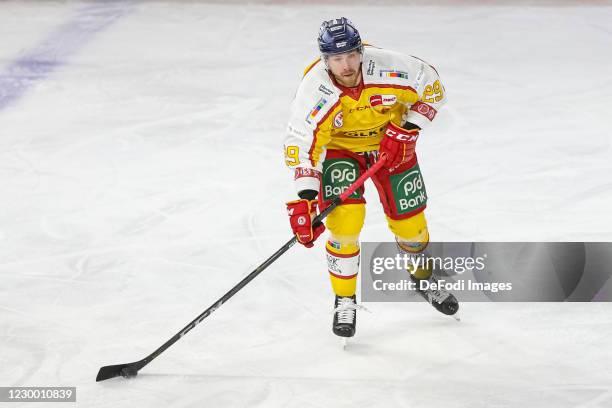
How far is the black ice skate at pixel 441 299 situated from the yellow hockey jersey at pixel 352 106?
0.69 metres

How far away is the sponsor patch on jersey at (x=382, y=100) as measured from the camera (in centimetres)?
321

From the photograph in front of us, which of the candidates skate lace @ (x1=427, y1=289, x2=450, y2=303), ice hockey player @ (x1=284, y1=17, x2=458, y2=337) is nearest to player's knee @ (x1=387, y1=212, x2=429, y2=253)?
ice hockey player @ (x1=284, y1=17, x2=458, y2=337)

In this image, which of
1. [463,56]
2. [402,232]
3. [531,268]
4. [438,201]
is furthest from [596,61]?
[402,232]

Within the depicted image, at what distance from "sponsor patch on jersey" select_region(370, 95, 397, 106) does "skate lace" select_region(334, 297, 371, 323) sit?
0.75 metres

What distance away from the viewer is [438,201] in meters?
4.50

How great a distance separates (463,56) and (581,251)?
9.16 feet

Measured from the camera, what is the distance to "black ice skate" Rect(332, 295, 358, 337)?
11.0ft

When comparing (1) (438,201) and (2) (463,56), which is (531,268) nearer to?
(1) (438,201)

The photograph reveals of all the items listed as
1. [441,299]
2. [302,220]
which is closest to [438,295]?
[441,299]

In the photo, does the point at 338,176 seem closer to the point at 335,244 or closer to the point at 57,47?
the point at 335,244

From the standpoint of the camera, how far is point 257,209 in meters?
4.53

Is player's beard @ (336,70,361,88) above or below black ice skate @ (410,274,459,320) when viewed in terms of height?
above

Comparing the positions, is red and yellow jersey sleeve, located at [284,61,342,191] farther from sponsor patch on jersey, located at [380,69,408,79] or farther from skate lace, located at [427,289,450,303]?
skate lace, located at [427,289,450,303]

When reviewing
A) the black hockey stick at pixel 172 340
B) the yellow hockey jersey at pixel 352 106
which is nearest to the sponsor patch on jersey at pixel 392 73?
the yellow hockey jersey at pixel 352 106
